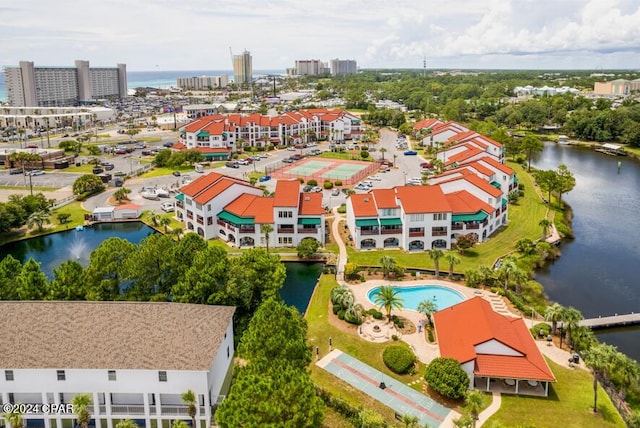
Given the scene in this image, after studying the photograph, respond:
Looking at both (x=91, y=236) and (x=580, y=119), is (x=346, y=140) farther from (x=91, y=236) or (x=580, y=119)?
(x=91, y=236)

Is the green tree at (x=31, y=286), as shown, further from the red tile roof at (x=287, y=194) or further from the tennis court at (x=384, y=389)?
the red tile roof at (x=287, y=194)

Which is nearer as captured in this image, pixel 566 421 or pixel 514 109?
pixel 566 421

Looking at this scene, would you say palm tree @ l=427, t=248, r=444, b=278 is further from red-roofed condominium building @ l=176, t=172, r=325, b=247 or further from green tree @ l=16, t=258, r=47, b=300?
green tree @ l=16, t=258, r=47, b=300

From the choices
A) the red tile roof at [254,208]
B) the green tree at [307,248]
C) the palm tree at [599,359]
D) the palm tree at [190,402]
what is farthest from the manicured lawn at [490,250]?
the palm tree at [190,402]

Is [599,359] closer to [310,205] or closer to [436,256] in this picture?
[436,256]

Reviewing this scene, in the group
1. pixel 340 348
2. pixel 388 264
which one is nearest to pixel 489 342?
pixel 340 348

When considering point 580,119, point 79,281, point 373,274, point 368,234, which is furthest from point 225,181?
point 580,119
